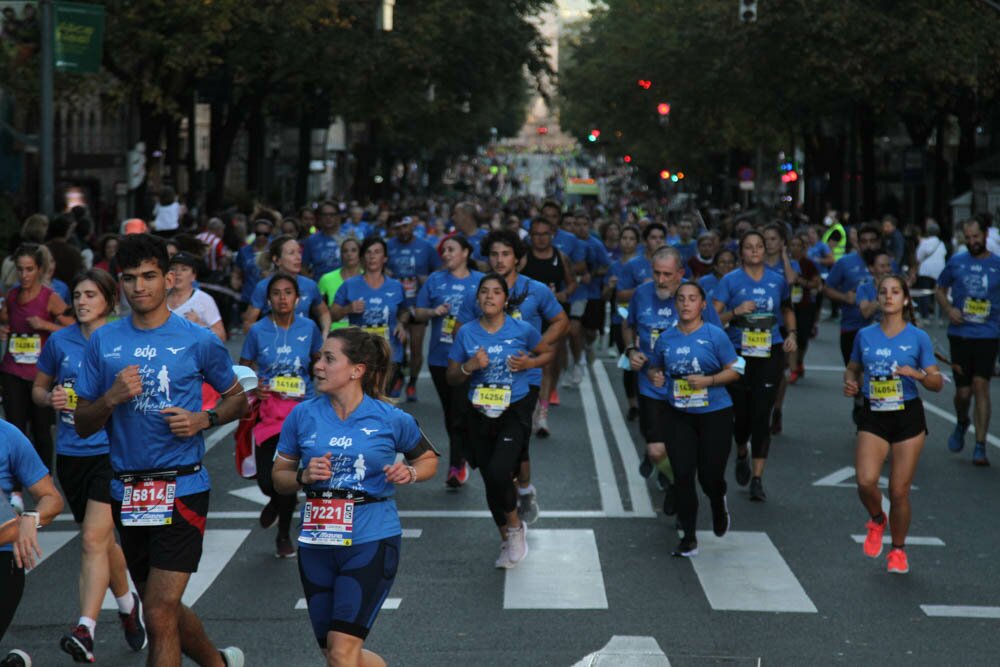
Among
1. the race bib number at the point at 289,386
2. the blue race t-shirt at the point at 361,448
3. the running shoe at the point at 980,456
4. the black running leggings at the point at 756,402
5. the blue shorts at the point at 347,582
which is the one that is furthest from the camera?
the running shoe at the point at 980,456

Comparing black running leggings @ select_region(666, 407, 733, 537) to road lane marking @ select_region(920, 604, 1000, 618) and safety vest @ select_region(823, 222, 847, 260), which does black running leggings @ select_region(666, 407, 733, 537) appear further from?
safety vest @ select_region(823, 222, 847, 260)

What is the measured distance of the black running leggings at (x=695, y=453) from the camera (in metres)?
10.3

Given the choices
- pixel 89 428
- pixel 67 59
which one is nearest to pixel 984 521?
pixel 89 428

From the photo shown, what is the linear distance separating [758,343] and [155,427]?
6867 millimetres

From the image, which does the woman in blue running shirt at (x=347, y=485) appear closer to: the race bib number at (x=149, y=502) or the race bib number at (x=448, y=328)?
the race bib number at (x=149, y=502)

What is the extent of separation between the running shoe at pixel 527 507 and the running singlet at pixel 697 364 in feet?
3.46

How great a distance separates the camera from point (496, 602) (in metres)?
9.01

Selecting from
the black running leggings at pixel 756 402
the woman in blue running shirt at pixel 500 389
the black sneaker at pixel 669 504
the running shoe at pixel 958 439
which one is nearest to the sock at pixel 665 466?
the black sneaker at pixel 669 504

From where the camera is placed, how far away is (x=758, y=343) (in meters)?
12.8

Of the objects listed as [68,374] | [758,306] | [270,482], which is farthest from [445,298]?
[68,374]

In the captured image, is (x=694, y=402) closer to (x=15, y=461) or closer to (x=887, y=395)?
(x=887, y=395)

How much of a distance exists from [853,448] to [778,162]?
6819cm

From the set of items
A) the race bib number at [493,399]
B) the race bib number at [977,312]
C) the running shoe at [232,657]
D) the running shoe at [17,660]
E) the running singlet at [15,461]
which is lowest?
the running shoe at [17,660]

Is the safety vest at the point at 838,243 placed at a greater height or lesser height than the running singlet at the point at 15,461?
lesser
